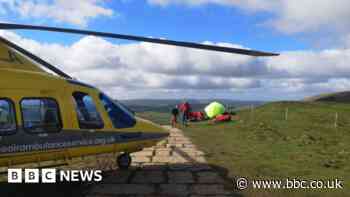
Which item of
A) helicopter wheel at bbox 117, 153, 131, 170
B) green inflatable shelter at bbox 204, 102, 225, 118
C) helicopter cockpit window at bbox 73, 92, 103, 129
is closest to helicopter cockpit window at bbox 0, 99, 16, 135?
helicopter cockpit window at bbox 73, 92, 103, 129

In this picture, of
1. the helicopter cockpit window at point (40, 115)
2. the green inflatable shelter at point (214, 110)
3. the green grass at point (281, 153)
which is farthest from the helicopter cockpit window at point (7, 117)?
the green inflatable shelter at point (214, 110)

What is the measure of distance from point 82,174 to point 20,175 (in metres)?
1.50

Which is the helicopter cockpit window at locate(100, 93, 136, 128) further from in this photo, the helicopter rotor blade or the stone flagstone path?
the helicopter rotor blade

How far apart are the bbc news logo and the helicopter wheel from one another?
2.91 feet

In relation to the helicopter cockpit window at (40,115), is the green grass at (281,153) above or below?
below

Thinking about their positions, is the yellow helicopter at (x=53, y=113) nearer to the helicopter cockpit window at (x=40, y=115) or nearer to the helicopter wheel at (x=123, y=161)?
the helicopter cockpit window at (x=40, y=115)

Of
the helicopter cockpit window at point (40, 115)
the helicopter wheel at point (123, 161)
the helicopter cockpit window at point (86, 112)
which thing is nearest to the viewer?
the helicopter cockpit window at point (40, 115)

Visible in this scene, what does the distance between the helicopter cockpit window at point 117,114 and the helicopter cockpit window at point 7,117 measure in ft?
8.34

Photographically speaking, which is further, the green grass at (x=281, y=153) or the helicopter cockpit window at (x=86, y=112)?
the green grass at (x=281, y=153)

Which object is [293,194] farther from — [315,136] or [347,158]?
[315,136]

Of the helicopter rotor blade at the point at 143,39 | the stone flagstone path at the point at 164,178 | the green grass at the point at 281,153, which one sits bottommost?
the stone flagstone path at the point at 164,178

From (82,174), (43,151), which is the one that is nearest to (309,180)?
(82,174)

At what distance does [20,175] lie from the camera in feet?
32.0

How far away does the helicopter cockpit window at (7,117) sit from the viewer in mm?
8969
